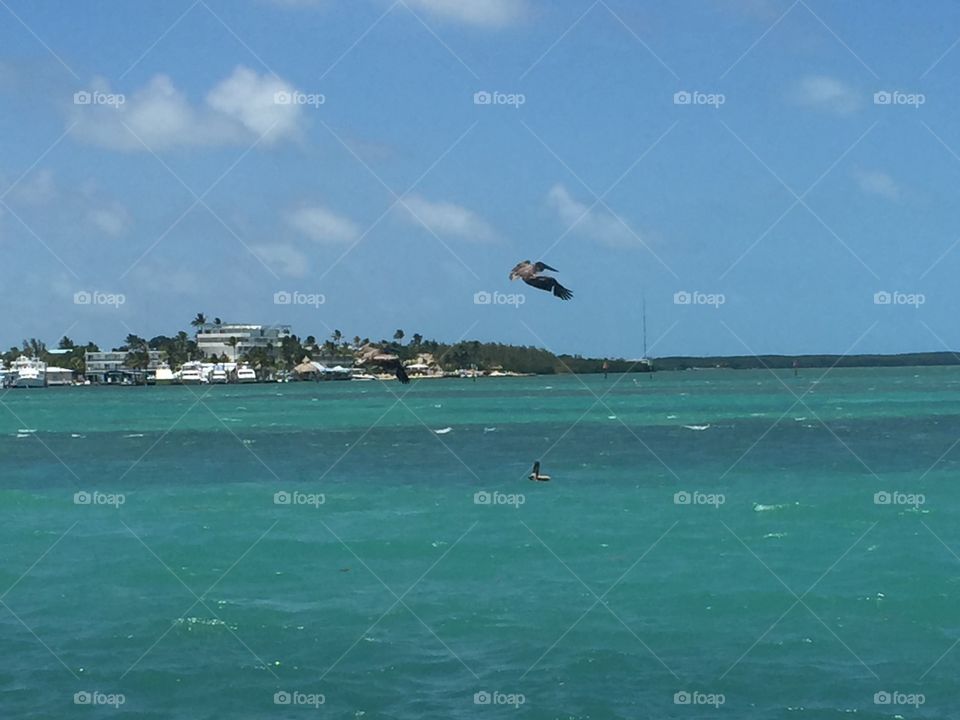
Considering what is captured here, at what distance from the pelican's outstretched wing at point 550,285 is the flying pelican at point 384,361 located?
3479mm

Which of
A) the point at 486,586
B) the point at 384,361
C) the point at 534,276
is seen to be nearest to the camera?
the point at 534,276

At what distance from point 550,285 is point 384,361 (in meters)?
4.12

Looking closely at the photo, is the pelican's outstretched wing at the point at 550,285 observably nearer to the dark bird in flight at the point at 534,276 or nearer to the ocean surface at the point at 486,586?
the dark bird in flight at the point at 534,276

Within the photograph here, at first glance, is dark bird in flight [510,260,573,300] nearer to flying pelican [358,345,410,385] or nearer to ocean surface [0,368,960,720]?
flying pelican [358,345,410,385]

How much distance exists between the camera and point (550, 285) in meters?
19.2

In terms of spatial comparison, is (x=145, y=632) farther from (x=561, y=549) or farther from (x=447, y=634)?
(x=561, y=549)

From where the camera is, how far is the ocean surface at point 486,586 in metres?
20.5

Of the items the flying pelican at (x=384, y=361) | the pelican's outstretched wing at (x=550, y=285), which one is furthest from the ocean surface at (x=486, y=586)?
the pelican's outstretched wing at (x=550, y=285)

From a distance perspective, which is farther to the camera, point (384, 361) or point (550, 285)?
point (384, 361)

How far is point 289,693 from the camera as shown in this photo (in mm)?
20562

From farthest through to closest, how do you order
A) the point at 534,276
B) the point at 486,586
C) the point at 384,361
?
the point at 486,586, the point at 384,361, the point at 534,276

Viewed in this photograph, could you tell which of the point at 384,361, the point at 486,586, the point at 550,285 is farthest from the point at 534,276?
the point at 486,586

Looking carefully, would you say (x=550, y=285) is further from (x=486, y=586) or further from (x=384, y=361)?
(x=486, y=586)

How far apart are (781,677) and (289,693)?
8.21 meters
